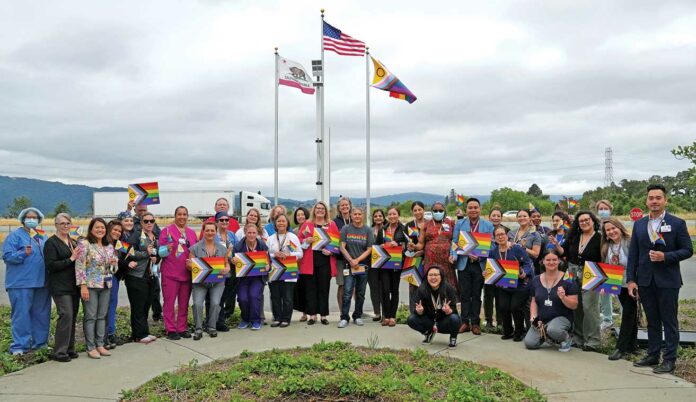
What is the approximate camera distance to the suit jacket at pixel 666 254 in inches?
236

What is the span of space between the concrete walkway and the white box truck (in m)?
44.5

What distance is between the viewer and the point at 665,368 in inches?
234

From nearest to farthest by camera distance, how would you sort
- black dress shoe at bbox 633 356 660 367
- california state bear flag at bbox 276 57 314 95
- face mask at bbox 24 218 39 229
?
black dress shoe at bbox 633 356 660 367 < face mask at bbox 24 218 39 229 < california state bear flag at bbox 276 57 314 95

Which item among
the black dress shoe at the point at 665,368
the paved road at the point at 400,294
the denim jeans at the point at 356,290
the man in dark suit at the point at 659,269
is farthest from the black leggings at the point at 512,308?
the paved road at the point at 400,294

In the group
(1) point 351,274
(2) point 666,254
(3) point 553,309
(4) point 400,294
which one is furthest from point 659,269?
(4) point 400,294

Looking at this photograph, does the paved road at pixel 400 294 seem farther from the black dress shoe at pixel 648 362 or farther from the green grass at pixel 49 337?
the black dress shoe at pixel 648 362

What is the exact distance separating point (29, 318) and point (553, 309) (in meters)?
6.91

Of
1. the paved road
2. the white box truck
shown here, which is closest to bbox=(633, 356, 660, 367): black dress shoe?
the paved road

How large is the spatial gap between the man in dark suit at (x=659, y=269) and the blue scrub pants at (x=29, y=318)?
7479mm

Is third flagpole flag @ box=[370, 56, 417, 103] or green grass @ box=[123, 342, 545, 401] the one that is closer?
green grass @ box=[123, 342, 545, 401]

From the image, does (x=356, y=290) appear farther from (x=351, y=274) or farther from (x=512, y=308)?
(x=512, y=308)

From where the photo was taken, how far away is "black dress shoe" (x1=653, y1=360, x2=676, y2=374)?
5914mm

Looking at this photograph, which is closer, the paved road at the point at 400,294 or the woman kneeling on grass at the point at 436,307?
the woman kneeling on grass at the point at 436,307

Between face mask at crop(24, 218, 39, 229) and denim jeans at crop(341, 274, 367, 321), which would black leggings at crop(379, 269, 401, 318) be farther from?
face mask at crop(24, 218, 39, 229)
